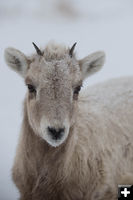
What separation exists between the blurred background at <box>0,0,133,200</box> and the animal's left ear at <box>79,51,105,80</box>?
567 centimetres

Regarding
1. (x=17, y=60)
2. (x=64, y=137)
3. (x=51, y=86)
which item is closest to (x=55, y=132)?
(x=64, y=137)

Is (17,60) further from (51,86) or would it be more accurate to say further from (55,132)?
(55,132)

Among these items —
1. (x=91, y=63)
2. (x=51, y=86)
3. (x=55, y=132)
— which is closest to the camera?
(x=55, y=132)

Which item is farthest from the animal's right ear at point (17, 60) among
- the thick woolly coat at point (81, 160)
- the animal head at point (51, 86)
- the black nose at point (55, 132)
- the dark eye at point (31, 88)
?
the black nose at point (55, 132)

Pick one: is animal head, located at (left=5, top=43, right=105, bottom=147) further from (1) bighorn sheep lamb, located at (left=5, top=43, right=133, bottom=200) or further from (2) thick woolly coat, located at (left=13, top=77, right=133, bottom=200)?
(2) thick woolly coat, located at (left=13, top=77, right=133, bottom=200)

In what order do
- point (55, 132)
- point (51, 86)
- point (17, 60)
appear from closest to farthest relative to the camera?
point (55, 132), point (51, 86), point (17, 60)

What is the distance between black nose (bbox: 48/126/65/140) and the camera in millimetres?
7711

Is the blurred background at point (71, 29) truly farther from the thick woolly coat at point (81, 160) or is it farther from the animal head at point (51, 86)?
the animal head at point (51, 86)

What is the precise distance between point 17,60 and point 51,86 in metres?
1.01

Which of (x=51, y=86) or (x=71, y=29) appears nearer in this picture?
(x=51, y=86)

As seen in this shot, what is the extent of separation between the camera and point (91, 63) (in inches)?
361

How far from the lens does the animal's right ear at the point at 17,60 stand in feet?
28.6

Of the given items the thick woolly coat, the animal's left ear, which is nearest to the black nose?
the thick woolly coat

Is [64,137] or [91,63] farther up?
[91,63]
